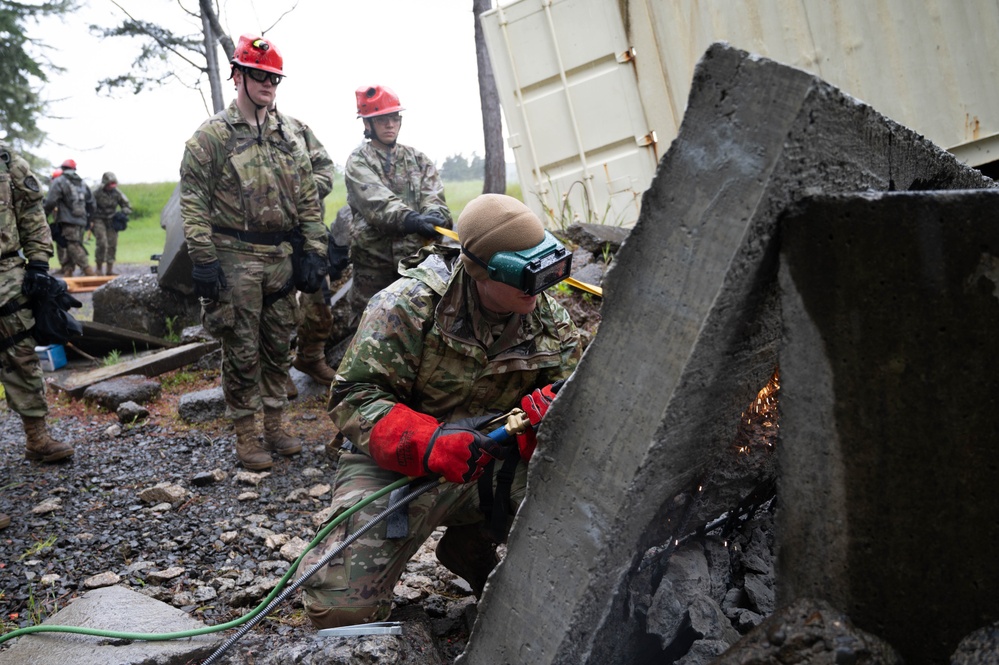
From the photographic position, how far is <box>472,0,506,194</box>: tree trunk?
36.4 ft

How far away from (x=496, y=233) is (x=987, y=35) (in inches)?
154

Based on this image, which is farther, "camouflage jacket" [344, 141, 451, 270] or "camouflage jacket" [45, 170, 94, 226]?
"camouflage jacket" [45, 170, 94, 226]

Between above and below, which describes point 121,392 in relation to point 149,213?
below

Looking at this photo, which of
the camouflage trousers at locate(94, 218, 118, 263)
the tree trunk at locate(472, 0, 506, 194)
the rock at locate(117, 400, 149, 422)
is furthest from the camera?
the camouflage trousers at locate(94, 218, 118, 263)

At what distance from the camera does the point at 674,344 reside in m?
1.91

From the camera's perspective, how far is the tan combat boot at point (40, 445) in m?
5.07

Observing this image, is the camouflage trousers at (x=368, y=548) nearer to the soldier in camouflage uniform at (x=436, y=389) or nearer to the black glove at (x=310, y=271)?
the soldier in camouflage uniform at (x=436, y=389)

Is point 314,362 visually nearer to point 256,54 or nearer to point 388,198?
point 388,198

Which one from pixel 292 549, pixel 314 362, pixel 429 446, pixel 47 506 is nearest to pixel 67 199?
pixel 314 362

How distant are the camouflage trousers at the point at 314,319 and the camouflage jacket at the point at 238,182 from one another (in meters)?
0.69

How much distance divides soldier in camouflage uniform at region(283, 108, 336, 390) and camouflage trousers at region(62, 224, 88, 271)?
9.44 meters

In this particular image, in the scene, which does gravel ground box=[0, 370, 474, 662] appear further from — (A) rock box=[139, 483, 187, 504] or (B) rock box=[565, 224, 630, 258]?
(B) rock box=[565, 224, 630, 258]

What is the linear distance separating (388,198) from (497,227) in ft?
10.2

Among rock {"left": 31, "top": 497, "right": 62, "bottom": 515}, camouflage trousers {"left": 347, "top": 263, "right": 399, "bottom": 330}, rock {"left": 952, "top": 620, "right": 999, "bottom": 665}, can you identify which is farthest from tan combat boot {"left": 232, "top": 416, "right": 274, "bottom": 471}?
rock {"left": 952, "top": 620, "right": 999, "bottom": 665}
